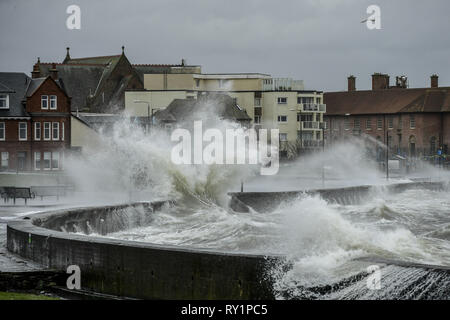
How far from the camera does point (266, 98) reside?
302 feet

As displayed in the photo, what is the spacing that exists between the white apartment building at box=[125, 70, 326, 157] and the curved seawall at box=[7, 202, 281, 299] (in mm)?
68598

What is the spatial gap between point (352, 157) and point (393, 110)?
713 inches

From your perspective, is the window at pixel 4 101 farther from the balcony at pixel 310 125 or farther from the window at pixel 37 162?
the balcony at pixel 310 125

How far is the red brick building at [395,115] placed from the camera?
102m

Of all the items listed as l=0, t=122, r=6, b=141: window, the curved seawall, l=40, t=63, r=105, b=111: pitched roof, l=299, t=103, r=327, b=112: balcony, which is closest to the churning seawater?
the curved seawall


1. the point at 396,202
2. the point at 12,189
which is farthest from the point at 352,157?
the point at 12,189

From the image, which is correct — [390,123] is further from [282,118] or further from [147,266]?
[147,266]

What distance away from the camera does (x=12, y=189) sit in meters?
37.1

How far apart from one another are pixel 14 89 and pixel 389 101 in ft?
203

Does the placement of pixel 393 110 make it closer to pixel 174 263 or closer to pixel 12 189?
pixel 12 189

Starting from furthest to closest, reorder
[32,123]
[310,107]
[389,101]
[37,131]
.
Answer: [389,101]
[310,107]
[37,131]
[32,123]

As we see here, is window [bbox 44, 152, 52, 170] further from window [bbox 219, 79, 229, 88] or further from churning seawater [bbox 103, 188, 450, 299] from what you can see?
window [bbox 219, 79, 229, 88]

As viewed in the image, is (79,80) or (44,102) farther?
(79,80)

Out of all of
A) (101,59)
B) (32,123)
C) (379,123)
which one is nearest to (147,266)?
(32,123)
